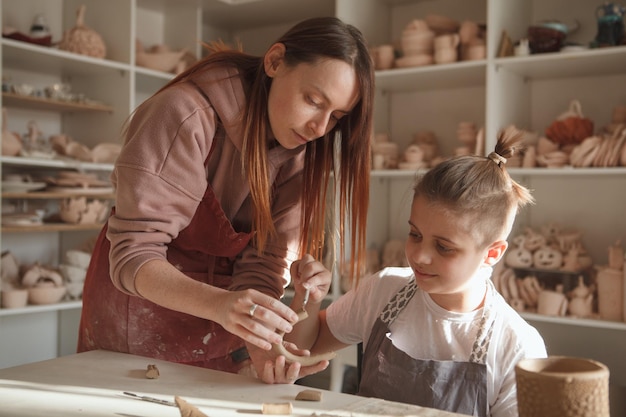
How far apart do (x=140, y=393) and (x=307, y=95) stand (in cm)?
63

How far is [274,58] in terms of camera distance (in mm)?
1403

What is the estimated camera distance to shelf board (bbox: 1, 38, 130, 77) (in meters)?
2.84

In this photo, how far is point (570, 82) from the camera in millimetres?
3018

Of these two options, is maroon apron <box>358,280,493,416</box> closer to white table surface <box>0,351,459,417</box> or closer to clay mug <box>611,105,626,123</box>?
white table surface <box>0,351,459,417</box>

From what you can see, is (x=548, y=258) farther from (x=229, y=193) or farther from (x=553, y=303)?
(x=229, y=193)

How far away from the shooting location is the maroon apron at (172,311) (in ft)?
4.90

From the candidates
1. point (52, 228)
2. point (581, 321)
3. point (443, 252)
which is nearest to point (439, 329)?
point (443, 252)

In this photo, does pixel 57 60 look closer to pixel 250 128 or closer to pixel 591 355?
pixel 250 128

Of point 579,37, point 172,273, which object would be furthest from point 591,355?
point 172,273

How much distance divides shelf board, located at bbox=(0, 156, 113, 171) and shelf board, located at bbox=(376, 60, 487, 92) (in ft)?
4.37

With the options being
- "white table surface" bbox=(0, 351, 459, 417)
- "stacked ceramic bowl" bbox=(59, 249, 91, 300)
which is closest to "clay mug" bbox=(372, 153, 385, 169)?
"stacked ceramic bowl" bbox=(59, 249, 91, 300)

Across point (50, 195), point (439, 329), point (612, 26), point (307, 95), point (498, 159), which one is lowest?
point (439, 329)

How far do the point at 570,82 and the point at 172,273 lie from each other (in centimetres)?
233

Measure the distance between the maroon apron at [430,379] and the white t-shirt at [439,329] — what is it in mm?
20
